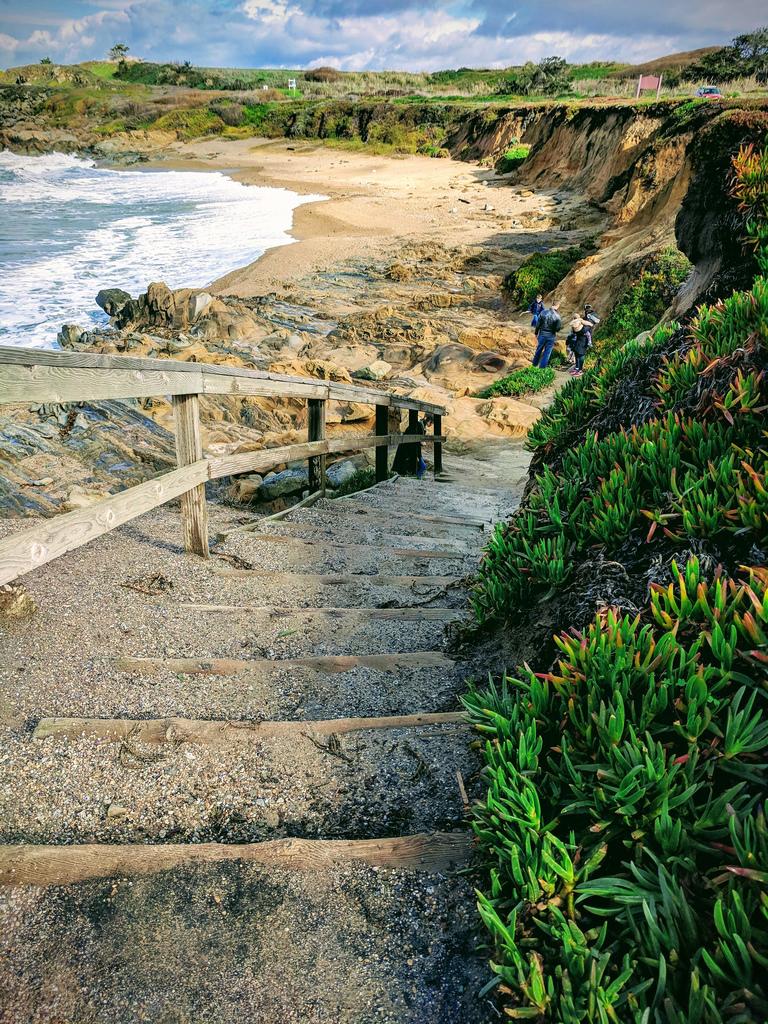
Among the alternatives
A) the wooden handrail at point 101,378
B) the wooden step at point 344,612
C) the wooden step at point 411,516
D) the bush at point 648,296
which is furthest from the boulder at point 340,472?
the bush at point 648,296

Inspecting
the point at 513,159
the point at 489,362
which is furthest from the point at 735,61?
the point at 489,362

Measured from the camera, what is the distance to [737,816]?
5.04 ft

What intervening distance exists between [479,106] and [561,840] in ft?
210

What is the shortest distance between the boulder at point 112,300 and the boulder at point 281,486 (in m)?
14.5

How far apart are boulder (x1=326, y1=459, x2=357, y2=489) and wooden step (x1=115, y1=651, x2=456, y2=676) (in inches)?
208

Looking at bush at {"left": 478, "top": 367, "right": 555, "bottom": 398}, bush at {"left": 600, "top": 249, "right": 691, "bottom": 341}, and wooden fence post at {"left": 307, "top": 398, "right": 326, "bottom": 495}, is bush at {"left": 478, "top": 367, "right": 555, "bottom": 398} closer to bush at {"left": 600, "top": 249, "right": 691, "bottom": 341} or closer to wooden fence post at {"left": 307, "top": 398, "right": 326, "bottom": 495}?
bush at {"left": 600, "top": 249, "right": 691, "bottom": 341}

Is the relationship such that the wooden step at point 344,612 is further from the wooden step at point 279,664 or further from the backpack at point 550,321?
the backpack at point 550,321

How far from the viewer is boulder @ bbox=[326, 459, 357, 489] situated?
8.47 meters

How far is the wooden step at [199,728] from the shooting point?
2.40m

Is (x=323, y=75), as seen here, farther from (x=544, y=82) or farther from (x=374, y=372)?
(x=374, y=372)

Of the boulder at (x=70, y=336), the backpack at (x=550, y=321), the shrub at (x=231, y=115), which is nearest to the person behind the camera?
the backpack at (x=550, y=321)

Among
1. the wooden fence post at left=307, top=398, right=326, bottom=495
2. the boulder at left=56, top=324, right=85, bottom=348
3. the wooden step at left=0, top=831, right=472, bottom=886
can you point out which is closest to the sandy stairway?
the wooden step at left=0, top=831, right=472, bottom=886

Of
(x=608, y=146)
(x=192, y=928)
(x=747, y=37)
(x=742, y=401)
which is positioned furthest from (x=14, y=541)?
(x=747, y=37)

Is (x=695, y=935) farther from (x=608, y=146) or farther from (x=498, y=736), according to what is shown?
(x=608, y=146)
